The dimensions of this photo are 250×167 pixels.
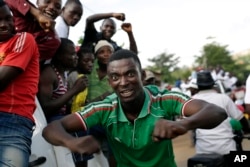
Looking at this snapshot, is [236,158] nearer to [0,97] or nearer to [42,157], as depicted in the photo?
[42,157]

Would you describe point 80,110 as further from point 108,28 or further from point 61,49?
point 108,28

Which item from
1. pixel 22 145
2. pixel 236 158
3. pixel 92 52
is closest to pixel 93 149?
pixel 22 145

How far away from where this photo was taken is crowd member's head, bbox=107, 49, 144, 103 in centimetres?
265

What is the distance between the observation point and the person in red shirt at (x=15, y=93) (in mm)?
2389

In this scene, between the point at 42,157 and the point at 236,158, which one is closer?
the point at 42,157

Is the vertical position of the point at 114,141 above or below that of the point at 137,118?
below

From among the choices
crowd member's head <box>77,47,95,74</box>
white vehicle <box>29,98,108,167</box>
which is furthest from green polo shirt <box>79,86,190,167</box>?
crowd member's head <box>77,47,95,74</box>

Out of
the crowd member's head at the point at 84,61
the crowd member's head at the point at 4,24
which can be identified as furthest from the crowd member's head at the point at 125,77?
the crowd member's head at the point at 84,61

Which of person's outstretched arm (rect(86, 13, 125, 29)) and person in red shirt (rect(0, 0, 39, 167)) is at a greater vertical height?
person's outstretched arm (rect(86, 13, 125, 29))

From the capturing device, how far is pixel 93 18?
16.0 feet

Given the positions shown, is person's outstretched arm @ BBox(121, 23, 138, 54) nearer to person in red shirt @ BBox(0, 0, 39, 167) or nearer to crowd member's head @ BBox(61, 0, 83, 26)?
crowd member's head @ BBox(61, 0, 83, 26)

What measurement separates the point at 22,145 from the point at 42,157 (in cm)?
27

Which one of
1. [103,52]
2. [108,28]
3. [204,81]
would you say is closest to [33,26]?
[103,52]

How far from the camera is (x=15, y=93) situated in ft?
8.12
